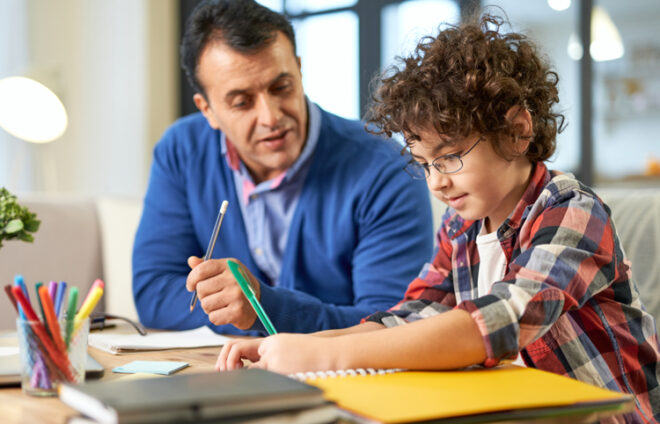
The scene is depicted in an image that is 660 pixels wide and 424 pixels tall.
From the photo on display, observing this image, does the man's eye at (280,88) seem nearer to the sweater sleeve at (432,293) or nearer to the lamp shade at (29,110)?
the sweater sleeve at (432,293)

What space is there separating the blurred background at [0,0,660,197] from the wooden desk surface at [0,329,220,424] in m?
2.39

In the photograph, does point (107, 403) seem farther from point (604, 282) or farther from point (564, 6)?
point (564, 6)

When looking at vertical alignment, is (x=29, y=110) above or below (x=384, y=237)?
above

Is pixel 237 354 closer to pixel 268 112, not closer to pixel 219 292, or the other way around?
pixel 219 292

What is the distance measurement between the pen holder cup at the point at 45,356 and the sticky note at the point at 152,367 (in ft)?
0.44

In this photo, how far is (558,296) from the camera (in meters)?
0.79

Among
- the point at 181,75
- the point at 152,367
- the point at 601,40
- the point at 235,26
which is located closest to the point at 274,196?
the point at 235,26

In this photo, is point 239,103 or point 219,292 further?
point 239,103

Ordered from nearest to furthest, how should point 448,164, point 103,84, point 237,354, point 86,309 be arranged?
point 86,309 < point 237,354 < point 448,164 < point 103,84

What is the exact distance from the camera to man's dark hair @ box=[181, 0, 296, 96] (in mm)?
1581

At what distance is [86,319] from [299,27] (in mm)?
3786

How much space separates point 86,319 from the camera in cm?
77

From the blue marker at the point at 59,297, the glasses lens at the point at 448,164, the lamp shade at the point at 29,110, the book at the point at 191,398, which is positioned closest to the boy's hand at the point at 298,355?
the book at the point at 191,398

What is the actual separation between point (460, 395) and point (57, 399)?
40cm
